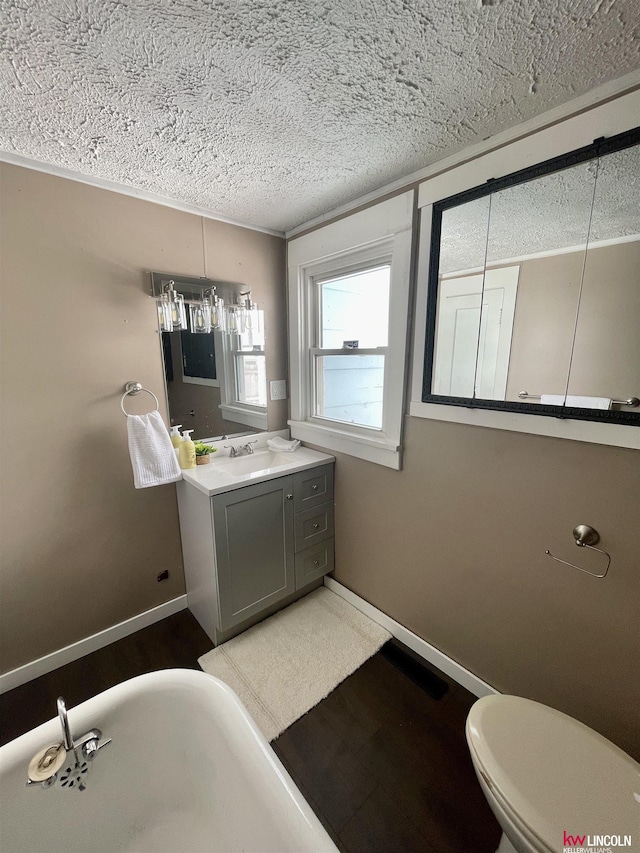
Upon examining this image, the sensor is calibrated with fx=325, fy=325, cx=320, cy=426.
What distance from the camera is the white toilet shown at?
0.80 metres

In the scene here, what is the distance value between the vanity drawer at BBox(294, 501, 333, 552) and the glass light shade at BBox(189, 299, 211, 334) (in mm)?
1218

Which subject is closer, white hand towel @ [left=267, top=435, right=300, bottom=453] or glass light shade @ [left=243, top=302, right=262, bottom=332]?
glass light shade @ [left=243, top=302, right=262, bottom=332]

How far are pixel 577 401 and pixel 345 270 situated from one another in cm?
138

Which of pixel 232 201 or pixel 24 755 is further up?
pixel 232 201

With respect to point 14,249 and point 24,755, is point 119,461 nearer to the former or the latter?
point 14,249

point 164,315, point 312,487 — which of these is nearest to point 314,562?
point 312,487

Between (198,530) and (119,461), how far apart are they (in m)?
0.56

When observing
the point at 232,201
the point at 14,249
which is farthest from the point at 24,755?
the point at 232,201

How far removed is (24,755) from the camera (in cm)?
90

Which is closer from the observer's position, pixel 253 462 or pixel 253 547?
pixel 253 547

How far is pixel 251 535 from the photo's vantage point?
1.74 m

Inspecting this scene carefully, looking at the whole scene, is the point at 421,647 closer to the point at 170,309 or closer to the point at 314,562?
the point at 314,562

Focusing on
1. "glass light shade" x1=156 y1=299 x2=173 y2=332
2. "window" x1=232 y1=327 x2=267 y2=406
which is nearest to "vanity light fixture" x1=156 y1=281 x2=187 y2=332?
"glass light shade" x1=156 y1=299 x2=173 y2=332

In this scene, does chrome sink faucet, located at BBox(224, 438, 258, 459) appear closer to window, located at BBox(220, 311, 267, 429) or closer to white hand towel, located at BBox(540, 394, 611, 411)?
window, located at BBox(220, 311, 267, 429)
